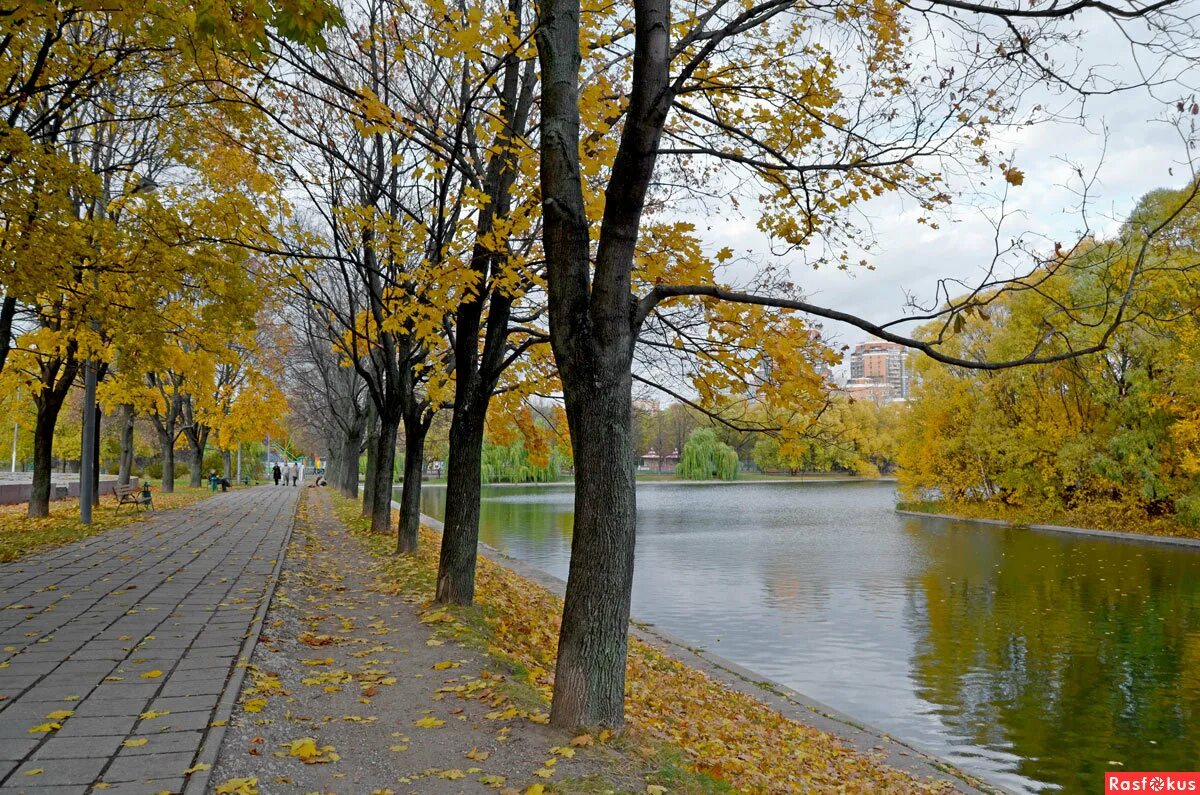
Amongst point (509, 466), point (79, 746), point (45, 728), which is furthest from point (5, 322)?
Result: point (509, 466)

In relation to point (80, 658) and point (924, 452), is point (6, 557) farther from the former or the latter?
point (924, 452)

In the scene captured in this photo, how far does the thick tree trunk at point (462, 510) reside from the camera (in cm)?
830

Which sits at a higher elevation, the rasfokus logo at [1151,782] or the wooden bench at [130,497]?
the wooden bench at [130,497]

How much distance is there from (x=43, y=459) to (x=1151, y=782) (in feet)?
62.9

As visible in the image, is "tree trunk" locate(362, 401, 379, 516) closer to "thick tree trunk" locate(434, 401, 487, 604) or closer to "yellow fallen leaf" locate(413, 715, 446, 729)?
"thick tree trunk" locate(434, 401, 487, 604)

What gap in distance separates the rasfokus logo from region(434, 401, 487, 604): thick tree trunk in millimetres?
5962

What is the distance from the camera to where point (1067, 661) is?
32.7ft

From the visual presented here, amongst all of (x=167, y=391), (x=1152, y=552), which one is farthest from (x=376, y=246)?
(x=167, y=391)

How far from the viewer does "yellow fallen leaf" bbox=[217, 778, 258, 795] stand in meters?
3.55

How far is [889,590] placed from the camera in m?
15.2

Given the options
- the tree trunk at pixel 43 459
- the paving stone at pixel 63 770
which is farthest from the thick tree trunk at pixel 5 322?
the paving stone at pixel 63 770

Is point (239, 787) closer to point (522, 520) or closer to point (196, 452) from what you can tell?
point (522, 520)

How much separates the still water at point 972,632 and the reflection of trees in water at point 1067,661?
0.03m

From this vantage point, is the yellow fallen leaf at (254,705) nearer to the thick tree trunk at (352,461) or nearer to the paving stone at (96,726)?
the paving stone at (96,726)
